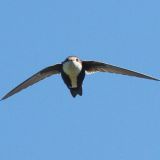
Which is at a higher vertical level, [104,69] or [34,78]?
[34,78]

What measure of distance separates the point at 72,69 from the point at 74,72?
184 mm

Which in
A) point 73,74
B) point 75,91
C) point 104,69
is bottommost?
point 75,91

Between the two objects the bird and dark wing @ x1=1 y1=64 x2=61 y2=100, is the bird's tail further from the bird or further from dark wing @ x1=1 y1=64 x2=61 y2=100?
dark wing @ x1=1 y1=64 x2=61 y2=100

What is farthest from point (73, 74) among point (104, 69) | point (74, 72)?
point (104, 69)

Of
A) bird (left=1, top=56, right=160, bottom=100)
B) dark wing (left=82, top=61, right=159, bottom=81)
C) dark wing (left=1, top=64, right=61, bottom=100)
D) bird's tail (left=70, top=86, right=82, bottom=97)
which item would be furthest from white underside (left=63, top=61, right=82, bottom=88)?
dark wing (left=1, top=64, right=61, bottom=100)

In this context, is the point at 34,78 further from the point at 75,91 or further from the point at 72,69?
the point at 72,69

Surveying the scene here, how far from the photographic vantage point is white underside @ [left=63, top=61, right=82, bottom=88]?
1148 inches

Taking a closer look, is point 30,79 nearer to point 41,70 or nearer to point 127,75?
point 41,70

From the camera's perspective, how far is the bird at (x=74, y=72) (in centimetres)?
2931

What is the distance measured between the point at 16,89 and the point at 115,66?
3.09m

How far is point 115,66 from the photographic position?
30812 mm

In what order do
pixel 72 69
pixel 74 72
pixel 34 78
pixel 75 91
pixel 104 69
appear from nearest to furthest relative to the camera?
pixel 72 69
pixel 74 72
pixel 75 91
pixel 104 69
pixel 34 78

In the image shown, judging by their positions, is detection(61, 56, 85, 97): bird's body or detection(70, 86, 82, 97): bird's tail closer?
detection(61, 56, 85, 97): bird's body

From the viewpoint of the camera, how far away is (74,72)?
1157 inches
